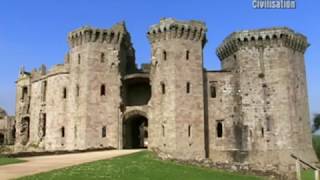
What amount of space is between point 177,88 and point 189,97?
55.1 inches

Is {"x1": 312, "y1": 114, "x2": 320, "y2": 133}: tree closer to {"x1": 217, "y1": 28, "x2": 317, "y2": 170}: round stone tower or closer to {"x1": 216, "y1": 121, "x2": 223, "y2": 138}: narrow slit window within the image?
{"x1": 217, "y1": 28, "x2": 317, "y2": 170}: round stone tower

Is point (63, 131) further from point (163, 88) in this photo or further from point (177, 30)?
point (177, 30)

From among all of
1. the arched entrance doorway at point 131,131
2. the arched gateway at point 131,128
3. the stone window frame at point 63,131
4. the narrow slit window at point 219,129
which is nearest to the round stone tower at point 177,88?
the narrow slit window at point 219,129

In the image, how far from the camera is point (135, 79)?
4562 cm

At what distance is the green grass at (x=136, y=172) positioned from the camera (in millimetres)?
20281

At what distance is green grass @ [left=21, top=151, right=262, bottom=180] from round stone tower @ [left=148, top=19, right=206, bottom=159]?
37.6 feet

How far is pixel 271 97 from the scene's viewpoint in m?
41.2

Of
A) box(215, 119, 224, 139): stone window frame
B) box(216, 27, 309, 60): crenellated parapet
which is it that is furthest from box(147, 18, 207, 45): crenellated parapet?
box(215, 119, 224, 139): stone window frame

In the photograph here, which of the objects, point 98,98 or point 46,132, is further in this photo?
point 46,132

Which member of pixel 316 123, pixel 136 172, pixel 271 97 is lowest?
pixel 136 172

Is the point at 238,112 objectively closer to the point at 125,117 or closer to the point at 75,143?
the point at 125,117

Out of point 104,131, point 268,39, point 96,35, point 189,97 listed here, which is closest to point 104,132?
point 104,131

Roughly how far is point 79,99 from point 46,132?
6.10 m

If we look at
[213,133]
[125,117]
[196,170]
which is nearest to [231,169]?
[196,170]
